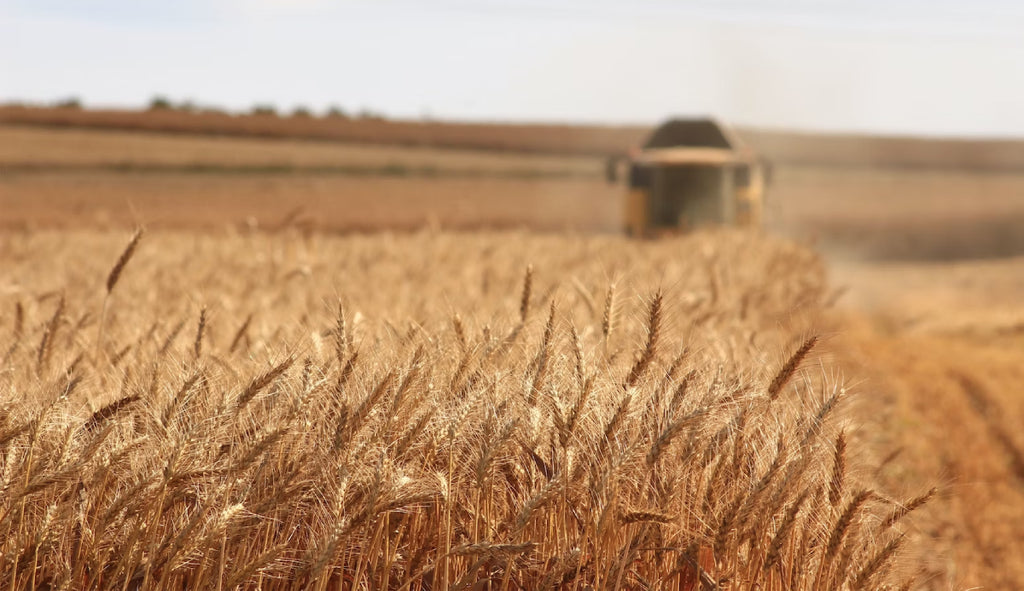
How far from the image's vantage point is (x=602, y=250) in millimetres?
8000

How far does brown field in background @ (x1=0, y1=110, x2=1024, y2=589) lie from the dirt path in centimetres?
3

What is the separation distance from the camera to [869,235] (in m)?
31.6

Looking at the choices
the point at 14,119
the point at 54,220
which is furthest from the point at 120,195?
the point at 14,119

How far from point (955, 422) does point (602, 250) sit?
331 centimetres

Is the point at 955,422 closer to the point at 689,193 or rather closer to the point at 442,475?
the point at 689,193

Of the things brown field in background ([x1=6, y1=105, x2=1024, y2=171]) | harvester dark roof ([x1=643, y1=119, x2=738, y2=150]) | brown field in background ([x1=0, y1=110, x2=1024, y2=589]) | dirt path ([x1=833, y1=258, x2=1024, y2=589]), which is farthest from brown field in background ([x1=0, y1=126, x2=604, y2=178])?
dirt path ([x1=833, y1=258, x2=1024, y2=589])

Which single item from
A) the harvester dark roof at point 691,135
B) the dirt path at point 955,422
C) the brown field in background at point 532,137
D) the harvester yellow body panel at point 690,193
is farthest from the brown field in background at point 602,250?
the harvester dark roof at point 691,135

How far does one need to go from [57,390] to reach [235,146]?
1195 inches

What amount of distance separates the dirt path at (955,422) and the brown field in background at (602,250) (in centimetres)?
3

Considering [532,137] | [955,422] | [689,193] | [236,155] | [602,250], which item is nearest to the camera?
[602,250]

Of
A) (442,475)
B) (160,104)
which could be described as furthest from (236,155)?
(442,475)

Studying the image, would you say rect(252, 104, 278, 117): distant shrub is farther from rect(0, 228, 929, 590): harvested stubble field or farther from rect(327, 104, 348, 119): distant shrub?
rect(0, 228, 929, 590): harvested stubble field

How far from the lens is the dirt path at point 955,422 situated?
5727 mm

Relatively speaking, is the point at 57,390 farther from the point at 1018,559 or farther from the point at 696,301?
the point at 1018,559
